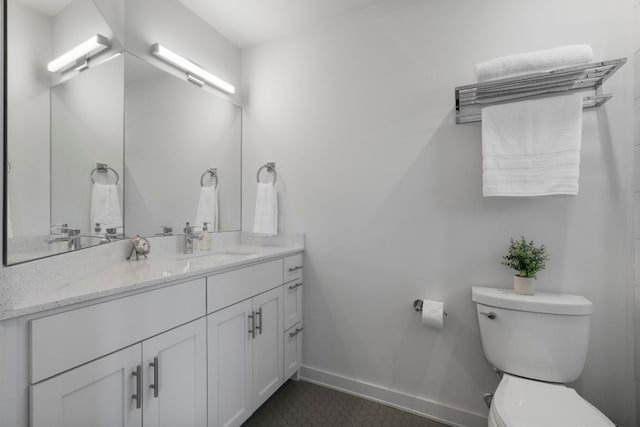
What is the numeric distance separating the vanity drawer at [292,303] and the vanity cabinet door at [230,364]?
13.2 inches

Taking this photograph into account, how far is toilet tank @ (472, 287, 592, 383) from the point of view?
1211mm

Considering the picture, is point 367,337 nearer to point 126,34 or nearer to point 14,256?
point 14,256

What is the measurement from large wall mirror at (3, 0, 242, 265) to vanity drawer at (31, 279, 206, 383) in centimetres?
23

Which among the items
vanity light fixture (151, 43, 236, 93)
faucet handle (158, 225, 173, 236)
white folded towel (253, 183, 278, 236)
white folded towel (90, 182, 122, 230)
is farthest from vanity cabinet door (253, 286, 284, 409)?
vanity light fixture (151, 43, 236, 93)

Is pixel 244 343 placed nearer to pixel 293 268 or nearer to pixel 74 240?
pixel 293 268

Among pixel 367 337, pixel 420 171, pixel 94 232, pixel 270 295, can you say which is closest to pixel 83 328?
pixel 94 232

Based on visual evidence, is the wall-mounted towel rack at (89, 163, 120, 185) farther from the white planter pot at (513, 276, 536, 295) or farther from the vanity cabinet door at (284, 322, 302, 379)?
the white planter pot at (513, 276, 536, 295)

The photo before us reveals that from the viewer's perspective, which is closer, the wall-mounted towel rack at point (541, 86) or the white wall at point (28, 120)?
the white wall at point (28, 120)

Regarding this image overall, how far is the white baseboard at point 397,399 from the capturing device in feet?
5.05

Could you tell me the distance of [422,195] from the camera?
166 cm

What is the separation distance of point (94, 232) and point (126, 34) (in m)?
1.08

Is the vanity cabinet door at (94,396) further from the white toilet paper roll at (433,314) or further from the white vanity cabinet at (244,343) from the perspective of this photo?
the white toilet paper roll at (433,314)

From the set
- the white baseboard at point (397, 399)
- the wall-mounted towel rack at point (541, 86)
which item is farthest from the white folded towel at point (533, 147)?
the white baseboard at point (397, 399)

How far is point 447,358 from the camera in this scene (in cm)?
160
